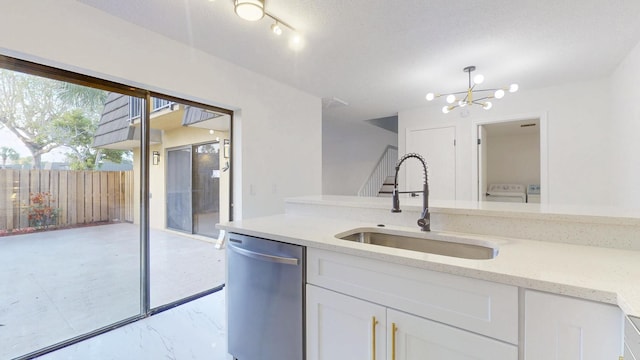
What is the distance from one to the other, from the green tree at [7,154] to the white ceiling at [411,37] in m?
1.17

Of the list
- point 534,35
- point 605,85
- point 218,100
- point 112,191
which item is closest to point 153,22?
point 218,100

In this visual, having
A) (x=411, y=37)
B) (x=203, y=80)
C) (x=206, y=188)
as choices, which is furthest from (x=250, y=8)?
(x=206, y=188)

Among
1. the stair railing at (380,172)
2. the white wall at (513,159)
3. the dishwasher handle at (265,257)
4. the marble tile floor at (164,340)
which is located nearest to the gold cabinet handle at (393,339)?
the dishwasher handle at (265,257)

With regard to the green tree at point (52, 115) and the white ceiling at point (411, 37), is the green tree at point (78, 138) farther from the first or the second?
the white ceiling at point (411, 37)

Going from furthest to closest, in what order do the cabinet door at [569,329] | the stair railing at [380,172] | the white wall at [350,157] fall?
the white wall at [350,157]
the stair railing at [380,172]
the cabinet door at [569,329]

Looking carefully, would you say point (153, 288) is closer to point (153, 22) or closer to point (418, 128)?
point (153, 22)

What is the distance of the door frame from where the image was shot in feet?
12.8

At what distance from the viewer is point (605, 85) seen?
11.5 feet

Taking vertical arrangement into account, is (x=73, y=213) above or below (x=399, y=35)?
below

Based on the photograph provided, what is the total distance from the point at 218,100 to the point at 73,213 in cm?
157

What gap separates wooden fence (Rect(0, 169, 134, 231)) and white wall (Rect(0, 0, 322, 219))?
79cm

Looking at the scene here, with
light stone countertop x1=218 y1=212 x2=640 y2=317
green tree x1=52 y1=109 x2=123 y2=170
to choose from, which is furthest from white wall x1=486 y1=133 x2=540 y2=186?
green tree x1=52 y1=109 x2=123 y2=170

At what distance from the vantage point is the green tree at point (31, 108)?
6.19 ft

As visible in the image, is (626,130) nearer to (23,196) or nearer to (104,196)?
(104,196)
